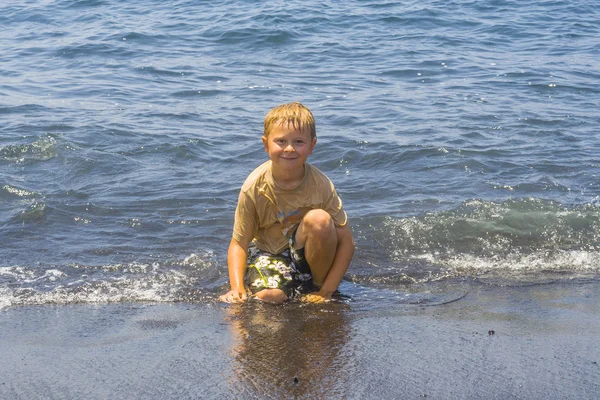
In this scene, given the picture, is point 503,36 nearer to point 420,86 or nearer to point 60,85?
point 420,86

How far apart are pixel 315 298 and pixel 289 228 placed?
47cm

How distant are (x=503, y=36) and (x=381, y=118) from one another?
6.56m

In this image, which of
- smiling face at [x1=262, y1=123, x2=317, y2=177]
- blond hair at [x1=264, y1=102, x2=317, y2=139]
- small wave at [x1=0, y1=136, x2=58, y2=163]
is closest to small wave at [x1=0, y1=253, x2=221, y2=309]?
smiling face at [x1=262, y1=123, x2=317, y2=177]

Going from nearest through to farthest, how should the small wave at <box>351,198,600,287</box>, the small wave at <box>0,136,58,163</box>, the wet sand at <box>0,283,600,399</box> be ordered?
the wet sand at <box>0,283,600,399</box>, the small wave at <box>351,198,600,287</box>, the small wave at <box>0,136,58,163</box>

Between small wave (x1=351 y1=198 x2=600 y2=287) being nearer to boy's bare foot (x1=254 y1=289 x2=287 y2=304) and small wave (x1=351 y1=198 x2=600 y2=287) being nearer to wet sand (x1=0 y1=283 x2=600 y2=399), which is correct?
wet sand (x1=0 y1=283 x2=600 y2=399)

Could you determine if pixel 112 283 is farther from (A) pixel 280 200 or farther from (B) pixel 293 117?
(B) pixel 293 117

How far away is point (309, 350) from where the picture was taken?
379 cm

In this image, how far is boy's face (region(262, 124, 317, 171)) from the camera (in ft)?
14.8

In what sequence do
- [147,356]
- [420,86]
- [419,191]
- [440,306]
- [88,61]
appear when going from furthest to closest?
1. [88,61]
2. [420,86]
3. [419,191]
4. [440,306]
5. [147,356]

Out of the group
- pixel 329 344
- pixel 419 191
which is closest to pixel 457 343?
pixel 329 344

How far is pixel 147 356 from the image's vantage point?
369 cm

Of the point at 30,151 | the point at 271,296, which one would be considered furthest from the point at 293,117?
the point at 30,151

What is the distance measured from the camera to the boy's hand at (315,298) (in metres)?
4.64

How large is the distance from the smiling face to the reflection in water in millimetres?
811
